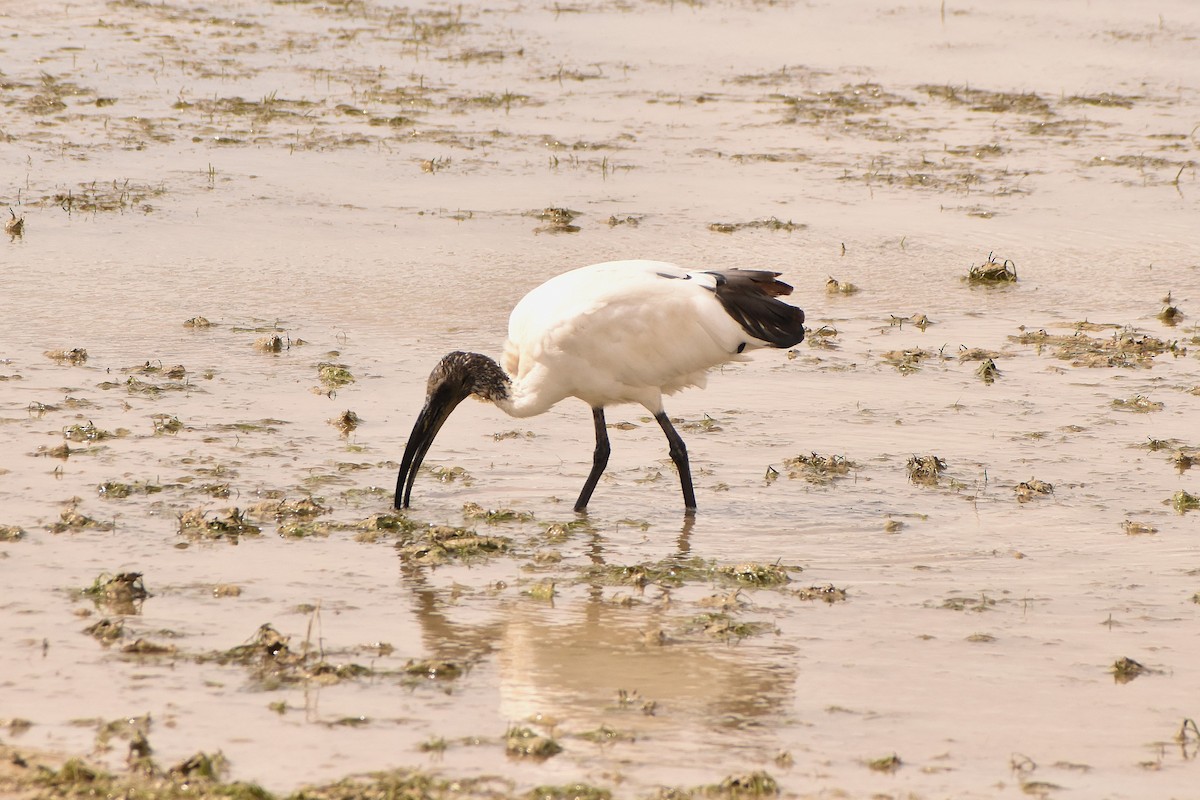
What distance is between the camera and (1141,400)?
8836mm

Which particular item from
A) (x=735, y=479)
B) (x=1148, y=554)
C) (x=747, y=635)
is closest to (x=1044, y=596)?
(x=1148, y=554)

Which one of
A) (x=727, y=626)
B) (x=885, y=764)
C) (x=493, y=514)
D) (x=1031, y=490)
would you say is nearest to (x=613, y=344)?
(x=493, y=514)

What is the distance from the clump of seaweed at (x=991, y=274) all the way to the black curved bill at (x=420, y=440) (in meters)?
4.86

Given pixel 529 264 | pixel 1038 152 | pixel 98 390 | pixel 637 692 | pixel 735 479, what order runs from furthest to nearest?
1. pixel 1038 152
2. pixel 529 264
3. pixel 98 390
4. pixel 735 479
5. pixel 637 692

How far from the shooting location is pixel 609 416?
29.0 ft

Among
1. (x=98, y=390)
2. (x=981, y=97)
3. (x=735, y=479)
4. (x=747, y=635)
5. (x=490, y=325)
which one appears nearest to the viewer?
(x=747, y=635)

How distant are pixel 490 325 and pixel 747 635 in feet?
14.7

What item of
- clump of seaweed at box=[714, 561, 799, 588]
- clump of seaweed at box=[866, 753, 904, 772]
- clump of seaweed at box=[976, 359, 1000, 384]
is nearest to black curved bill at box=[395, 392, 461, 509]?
clump of seaweed at box=[714, 561, 799, 588]

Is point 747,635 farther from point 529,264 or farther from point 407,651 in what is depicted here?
point 529,264

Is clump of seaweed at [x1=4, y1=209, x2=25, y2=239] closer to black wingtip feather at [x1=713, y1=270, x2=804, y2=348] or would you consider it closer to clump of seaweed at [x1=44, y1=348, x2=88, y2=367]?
clump of seaweed at [x1=44, y1=348, x2=88, y2=367]

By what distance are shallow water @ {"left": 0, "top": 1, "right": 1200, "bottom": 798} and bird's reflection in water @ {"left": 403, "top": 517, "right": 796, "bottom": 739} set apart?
2 cm

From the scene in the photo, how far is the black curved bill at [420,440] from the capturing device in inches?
278

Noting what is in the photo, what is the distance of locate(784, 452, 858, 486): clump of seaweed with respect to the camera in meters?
7.79

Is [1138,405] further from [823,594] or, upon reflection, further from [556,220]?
[556,220]
